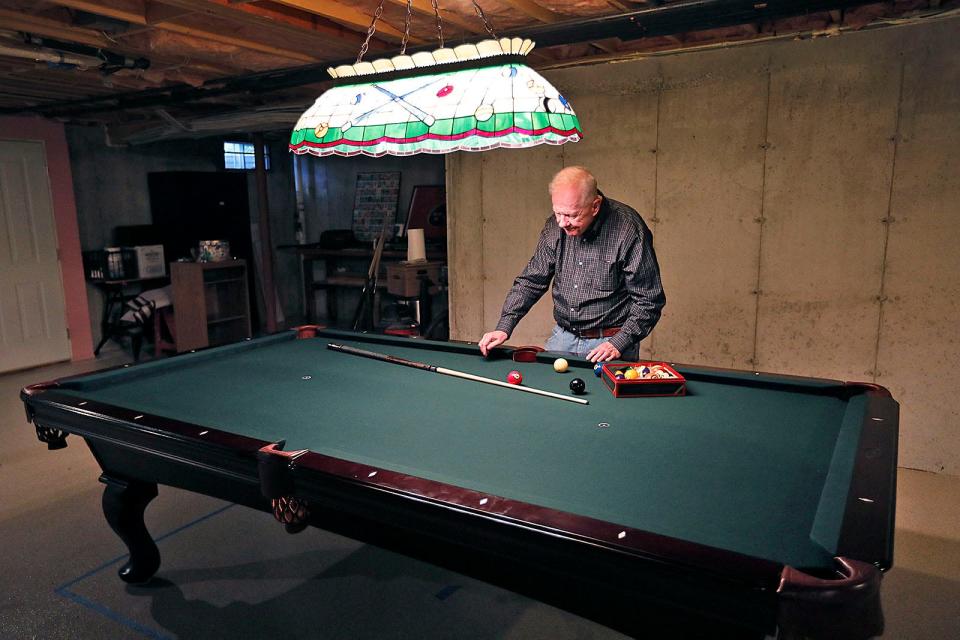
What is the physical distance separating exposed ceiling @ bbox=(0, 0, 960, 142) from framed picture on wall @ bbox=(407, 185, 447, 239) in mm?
2628

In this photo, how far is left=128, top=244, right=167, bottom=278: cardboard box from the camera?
6637mm

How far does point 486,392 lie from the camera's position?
8.07ft

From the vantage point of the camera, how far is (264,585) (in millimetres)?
2729

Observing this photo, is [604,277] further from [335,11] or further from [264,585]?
[264,585]

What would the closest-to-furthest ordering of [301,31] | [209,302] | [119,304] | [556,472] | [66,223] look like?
1. [556,472]
2. [301,31]
3. [66,223]
4. [209,302]
5. [119,304]

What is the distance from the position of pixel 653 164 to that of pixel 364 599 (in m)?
3.13

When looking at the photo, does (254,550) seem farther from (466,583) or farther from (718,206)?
(718,206)

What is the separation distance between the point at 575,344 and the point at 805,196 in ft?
5.62

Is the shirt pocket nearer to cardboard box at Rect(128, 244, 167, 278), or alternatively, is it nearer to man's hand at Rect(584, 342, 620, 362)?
man's hand at Rect(584, 342, 620, 362)

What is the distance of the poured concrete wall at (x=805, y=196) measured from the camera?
3.59 m

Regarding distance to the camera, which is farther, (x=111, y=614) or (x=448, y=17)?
(x=448, y=17)

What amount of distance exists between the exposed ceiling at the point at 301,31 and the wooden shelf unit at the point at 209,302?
180cm

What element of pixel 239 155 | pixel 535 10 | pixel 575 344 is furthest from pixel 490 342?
pixel 239 155

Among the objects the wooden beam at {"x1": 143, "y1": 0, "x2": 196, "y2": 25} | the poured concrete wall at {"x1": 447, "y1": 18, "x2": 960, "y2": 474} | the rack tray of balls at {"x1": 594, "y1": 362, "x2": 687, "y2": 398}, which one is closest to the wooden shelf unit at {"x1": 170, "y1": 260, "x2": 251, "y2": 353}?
the wooden beam at {"x1": 143, "y1": 0, "x2": 196, "y2": 25}
